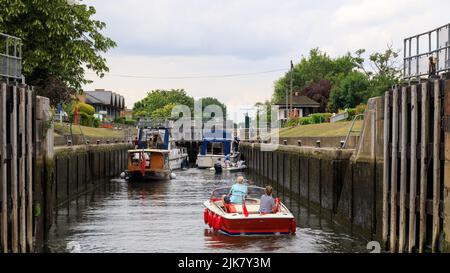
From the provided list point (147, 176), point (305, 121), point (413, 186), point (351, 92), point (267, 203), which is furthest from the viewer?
point (351, 92)

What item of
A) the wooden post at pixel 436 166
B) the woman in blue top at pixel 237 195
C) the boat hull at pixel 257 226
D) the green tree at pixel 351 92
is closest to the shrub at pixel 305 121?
the green tree at pixel 351 92

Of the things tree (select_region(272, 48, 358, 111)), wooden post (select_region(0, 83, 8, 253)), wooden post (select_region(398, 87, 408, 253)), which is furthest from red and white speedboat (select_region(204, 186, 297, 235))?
tree (select_region(272, 48, 358, 111))

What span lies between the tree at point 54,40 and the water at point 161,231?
757 cm

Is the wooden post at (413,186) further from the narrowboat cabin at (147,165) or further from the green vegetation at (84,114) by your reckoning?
the green vegetation at (84,114)

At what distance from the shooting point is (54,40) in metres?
44.0

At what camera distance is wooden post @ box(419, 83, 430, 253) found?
Answer: 1875 centimetres

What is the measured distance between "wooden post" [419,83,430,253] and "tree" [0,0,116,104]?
27.1 meters

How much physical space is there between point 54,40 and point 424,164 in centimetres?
2962

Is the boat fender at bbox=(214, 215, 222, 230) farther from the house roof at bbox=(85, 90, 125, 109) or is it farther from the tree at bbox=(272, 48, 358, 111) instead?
the tree at bbox=(272, 48, 358, 111)

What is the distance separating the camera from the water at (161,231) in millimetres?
24812

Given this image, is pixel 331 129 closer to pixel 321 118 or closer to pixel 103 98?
pixel 321 118

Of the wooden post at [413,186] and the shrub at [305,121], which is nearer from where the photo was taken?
the wooden post at [413,186]

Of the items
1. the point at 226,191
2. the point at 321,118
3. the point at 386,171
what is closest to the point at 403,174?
the point at 386,171

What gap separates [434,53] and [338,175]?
32.1ft
